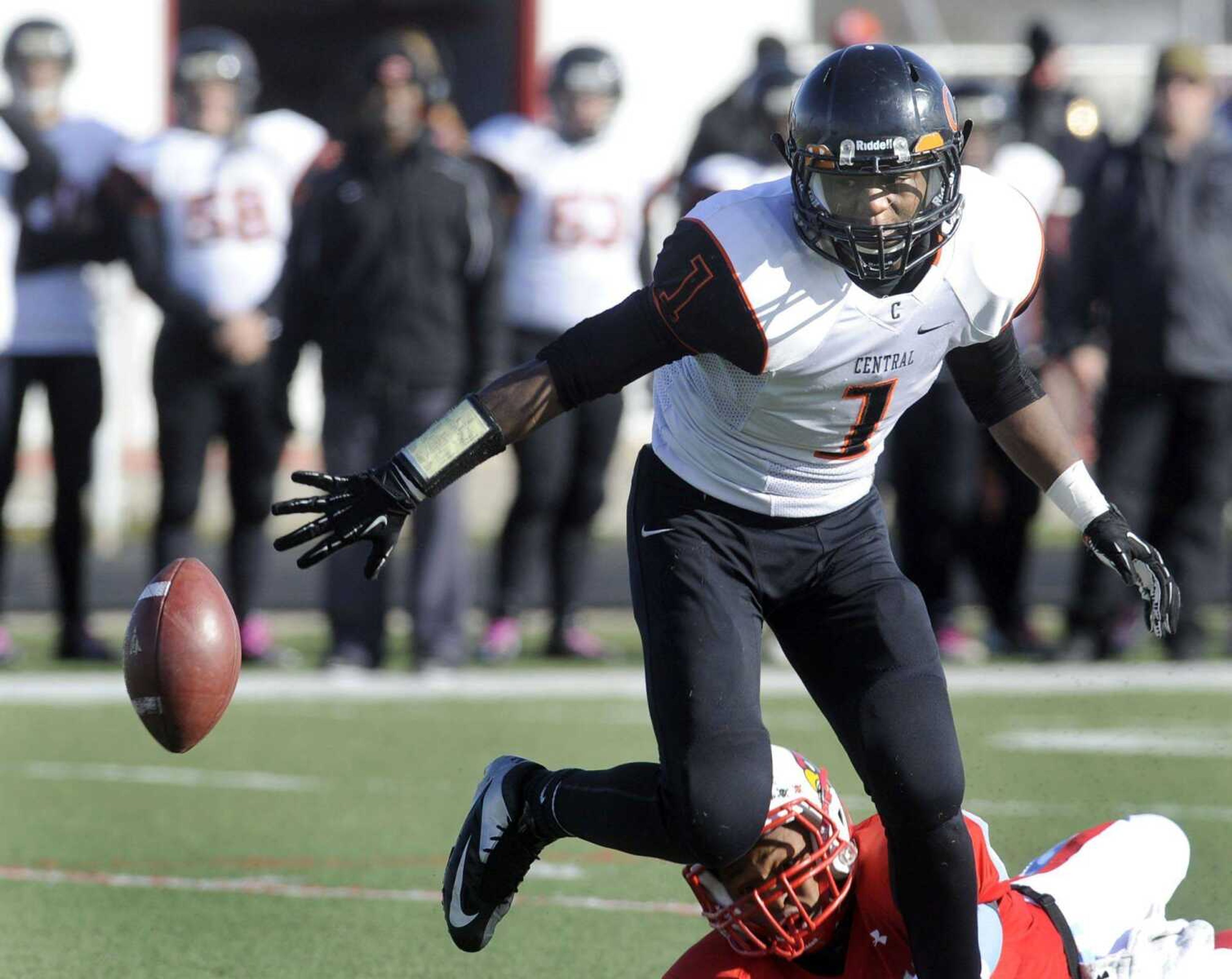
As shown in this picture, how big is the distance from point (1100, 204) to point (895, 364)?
4.58 m

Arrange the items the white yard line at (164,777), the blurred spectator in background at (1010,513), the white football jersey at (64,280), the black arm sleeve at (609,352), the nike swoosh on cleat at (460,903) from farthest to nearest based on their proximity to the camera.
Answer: the blurred spectator in background at (1010,513)
the white football jersey at (64,280)
the white yard line at (164,777)
the nike swoosh on cleat at (460,903)
the black arm sleeve at (609,352)

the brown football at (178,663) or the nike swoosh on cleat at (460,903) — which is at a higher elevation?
the brown football at (178,663)

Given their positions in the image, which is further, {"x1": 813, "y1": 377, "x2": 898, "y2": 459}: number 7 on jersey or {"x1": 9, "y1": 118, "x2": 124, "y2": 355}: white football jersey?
{"x1": 9, "y1": 118, "x2": 124, "y2": 355}: white football jersey

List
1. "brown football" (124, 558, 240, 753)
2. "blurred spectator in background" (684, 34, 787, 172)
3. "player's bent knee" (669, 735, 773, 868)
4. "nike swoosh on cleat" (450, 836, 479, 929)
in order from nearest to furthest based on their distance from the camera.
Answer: "player's bent knee" (669, 735, 773, 868), "brown football" (124, 558, 240, 753), "nike swoosh on cleat" (450, 836, 479, 929), "blurred spectator in background" (684, 34, 787, 172)

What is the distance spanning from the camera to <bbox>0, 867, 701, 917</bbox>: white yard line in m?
4.86

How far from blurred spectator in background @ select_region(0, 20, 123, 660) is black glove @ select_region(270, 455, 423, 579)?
15.6 ft

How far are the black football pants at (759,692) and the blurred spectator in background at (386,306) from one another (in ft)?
12.8

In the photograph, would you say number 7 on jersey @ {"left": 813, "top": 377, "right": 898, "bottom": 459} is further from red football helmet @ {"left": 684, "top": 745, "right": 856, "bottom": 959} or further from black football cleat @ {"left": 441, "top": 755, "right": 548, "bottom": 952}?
black football cleat @ {"left": 441, "top": 755, "right": 548, "bottom": 952}

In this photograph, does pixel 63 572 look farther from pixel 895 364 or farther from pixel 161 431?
Answer: pixel 895 364

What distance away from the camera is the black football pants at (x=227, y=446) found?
8234 millimetres

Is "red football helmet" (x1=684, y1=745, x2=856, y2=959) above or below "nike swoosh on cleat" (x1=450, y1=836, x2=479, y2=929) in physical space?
above

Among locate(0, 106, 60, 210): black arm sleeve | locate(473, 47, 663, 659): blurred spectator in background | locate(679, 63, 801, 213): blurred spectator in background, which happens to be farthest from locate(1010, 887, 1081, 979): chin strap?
locate(0, 106, 60, 210): black arm sleeve

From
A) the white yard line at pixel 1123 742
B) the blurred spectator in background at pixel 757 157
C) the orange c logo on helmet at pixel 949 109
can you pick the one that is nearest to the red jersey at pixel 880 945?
the orange c logo on helmet at pixel 949 109

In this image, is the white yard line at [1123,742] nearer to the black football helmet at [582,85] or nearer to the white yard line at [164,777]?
the white yard line at [164,777]
